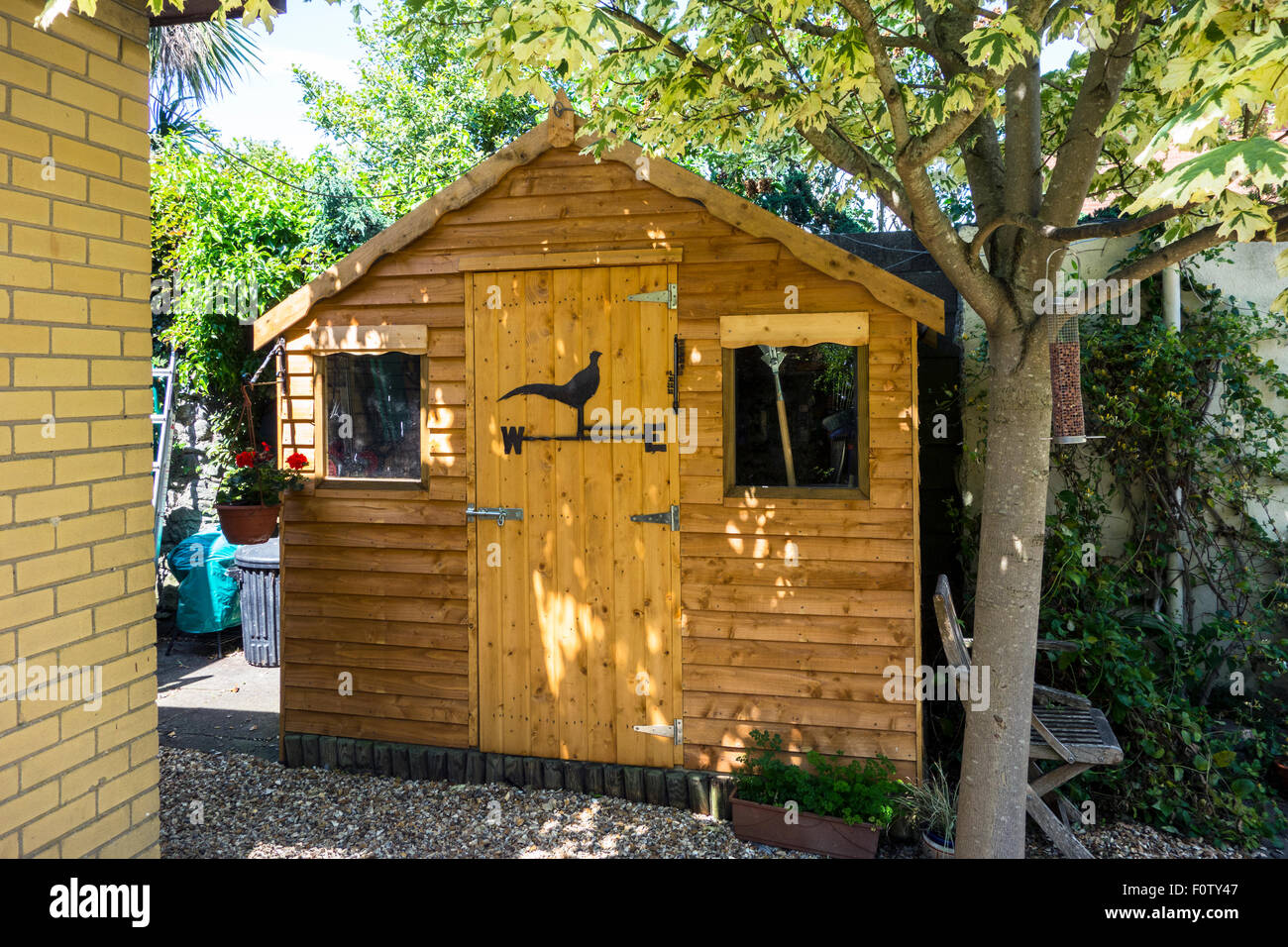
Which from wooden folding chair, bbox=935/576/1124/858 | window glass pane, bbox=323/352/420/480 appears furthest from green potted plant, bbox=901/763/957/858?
window glass pane, bbox=323/352/420/480

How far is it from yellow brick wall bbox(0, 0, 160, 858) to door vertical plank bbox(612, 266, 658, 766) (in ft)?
7.29

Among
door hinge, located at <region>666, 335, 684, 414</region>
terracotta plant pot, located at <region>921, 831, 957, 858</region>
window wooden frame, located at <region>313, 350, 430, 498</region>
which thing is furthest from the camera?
window wooden frame, located at <region>313, 350, 430, 498</region>

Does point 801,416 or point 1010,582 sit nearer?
point 1010,582

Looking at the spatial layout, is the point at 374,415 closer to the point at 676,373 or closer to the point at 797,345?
the point at 676,373

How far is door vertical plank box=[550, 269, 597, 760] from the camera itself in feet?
15.4

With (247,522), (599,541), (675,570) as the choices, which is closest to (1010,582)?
(675,570)

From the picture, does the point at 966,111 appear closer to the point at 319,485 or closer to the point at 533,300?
the point at 533,300

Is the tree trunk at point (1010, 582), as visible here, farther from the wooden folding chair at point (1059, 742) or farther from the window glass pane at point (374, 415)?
the window glass pane at point (374, 415)

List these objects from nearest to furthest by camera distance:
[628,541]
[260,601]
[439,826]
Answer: [439,826] < [628,541] < [260,601]

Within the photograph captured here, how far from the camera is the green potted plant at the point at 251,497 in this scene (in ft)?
15.7

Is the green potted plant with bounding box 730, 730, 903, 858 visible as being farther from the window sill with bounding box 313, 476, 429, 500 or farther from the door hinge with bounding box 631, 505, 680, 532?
the window sill with bounding box 313, 476, 429, 500

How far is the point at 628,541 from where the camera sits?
15.2 ft

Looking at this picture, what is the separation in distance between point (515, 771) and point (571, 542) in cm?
134
